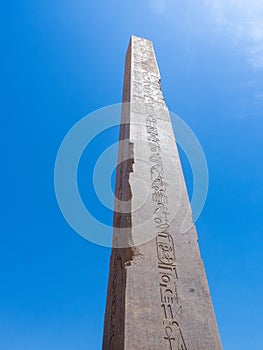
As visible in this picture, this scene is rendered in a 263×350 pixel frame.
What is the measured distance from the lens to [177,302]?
2.47m

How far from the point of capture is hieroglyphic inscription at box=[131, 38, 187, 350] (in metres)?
2.36

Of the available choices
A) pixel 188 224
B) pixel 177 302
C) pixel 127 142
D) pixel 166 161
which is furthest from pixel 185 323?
pixel 127 142

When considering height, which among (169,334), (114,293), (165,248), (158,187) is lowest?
(169,334)

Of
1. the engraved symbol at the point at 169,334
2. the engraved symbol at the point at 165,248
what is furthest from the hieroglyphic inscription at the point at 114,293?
the engraved symbol at the point at 169,334

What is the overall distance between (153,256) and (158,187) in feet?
2.77

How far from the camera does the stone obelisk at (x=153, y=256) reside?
7.54 ft

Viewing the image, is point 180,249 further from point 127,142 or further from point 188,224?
point 127,142

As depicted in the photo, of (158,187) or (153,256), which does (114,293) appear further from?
(158,187)

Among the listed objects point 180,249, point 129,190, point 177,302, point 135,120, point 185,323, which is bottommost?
point 185,323

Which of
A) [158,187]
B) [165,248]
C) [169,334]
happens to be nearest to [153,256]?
[165,248]

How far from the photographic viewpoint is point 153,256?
2.71m

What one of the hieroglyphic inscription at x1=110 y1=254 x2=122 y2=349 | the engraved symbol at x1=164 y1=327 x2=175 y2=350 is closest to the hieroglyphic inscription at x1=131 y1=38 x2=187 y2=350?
the engraved symbol at x1=164 y1=327 x2=175 y2=350

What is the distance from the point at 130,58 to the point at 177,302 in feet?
14.0

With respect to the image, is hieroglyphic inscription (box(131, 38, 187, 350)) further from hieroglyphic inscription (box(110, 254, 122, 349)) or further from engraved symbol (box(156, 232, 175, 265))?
hieroglyphic inscription (box(110, 254, 122, 349))
